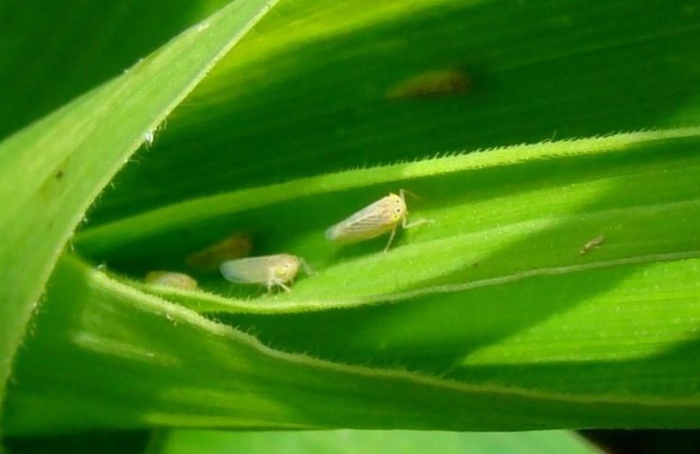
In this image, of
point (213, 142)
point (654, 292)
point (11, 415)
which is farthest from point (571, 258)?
point (11, 415)

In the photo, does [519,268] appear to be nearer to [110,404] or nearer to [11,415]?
[110,404]

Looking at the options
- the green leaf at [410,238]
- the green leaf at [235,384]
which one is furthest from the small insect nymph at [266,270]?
the green leaf at [235,384]

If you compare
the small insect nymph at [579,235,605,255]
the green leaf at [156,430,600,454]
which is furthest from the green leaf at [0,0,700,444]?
the green leaf at [156,430,600,454]

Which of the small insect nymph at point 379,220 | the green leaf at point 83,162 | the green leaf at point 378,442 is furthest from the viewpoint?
the green leaf at point 378,442

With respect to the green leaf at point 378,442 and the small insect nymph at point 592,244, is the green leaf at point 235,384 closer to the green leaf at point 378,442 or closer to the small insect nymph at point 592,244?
the small insect nymph at point 592,244

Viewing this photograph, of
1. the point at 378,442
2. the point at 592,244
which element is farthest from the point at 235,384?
the point at 378,442

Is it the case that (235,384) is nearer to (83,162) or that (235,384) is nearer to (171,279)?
(171,279)

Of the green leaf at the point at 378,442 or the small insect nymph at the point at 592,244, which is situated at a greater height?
the small insect nymph at the point at 592,244

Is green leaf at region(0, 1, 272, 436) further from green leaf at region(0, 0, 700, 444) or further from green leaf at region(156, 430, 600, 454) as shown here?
green leaf at region(156, 430, 600, 454)
